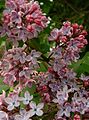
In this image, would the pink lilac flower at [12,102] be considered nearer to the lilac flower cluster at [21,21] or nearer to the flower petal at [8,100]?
the flower petal at [8,100]

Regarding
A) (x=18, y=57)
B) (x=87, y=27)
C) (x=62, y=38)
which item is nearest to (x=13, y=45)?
(x=18, y=57)

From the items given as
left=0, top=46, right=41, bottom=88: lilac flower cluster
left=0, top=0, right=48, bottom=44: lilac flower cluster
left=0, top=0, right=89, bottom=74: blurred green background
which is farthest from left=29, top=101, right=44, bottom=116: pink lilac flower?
left=0, top=0, right=89, bottom=74: blurred green background

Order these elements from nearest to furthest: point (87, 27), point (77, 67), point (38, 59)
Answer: point (38, 59) → point (77, 67) → point (87, 27)

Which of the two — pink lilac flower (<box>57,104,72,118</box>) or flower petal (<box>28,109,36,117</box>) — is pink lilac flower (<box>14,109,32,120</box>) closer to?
flower petal (<box>28,109,36,117</box>)

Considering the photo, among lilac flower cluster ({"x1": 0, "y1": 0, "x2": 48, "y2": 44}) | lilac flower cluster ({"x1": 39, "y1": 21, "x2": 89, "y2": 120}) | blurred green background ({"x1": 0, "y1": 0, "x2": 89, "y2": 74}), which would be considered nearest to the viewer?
lilac flower cluster ({"x1": 0, "y1": 0, "x2": 48, "y2": 44})

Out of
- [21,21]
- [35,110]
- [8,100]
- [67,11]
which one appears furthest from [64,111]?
[67,11]

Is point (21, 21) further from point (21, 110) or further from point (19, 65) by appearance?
point (21, 110)

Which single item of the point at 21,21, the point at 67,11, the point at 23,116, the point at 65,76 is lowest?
the point at 23,116

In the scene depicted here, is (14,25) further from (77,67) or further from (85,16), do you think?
(85,16)

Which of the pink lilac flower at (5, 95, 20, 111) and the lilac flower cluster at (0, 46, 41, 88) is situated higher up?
the lilac flower cluster at (0, 46, 41, 88)
